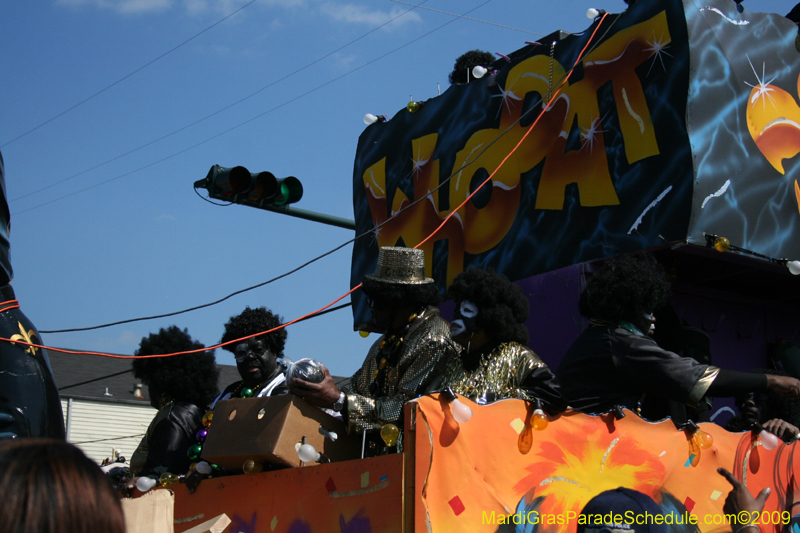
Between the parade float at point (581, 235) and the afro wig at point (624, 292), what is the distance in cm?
62

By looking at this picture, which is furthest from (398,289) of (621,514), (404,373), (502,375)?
(621,514)

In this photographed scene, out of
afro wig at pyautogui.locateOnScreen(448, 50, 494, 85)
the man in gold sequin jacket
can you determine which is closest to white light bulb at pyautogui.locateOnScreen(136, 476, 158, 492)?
the man in gold sequin jacket

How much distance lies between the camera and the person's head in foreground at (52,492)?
1100mm

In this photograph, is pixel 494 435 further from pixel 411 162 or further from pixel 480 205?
pixel 411 162

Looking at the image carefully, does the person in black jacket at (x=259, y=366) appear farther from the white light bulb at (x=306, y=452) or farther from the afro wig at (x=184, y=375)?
the white light bulb at (x=306, y=452)

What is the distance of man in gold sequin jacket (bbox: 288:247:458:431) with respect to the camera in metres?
3.63

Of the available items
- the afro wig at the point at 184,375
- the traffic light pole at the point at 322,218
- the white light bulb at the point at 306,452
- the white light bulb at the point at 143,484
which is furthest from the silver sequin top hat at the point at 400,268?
the traffic light pole at the point at 322,218

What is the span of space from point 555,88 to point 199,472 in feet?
13.2

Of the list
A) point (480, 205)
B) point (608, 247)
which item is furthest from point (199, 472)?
point (480, 205)

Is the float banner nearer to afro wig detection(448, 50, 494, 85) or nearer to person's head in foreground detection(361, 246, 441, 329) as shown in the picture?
afro wig detection(448, 50, 494, 85)

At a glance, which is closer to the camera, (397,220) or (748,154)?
(748,154)

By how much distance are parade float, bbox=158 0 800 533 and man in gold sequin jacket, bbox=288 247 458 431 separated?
323mm

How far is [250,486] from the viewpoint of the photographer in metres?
3.61

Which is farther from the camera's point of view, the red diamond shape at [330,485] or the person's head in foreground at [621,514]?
the red diamond shape at [330,485]
